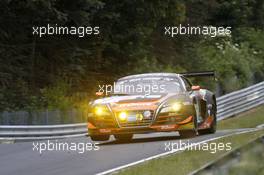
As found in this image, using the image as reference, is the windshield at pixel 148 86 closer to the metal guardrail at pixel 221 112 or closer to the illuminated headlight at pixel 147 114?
the illuminated headlight at pixel 147 114

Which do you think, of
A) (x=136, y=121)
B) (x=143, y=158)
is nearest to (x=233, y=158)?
(x=143, y=158)

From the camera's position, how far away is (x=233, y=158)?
753 centimetres

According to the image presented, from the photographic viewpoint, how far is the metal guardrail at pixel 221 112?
19984 mm

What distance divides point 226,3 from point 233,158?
38976 millimetres

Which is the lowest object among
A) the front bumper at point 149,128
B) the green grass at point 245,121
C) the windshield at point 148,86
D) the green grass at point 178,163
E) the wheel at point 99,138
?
the green grass at point 178,163

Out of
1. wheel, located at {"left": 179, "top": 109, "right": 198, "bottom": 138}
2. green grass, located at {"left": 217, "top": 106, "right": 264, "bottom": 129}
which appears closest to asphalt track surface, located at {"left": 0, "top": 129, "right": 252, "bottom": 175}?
wheel, located at {"left": 179, "top": 109, "right": 198, "bottom": 138}

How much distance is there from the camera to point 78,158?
45.1ft

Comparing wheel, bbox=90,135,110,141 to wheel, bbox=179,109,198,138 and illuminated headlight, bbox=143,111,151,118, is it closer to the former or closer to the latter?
illuminated headlight, bbox=143,111,151,118

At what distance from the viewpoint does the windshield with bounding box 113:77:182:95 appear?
15.5m

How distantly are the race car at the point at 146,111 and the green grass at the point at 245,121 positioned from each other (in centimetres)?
918

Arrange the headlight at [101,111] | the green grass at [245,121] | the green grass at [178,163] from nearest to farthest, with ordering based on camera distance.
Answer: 1. the green grass at [178,163]
2. the headlight at [101,111]
3. the green grass at [245,121]

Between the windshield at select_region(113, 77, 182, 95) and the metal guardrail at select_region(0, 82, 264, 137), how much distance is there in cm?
456

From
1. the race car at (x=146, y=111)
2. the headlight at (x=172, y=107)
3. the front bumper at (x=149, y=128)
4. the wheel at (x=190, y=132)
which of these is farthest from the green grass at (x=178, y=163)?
the headlight at (x=172, y=107)

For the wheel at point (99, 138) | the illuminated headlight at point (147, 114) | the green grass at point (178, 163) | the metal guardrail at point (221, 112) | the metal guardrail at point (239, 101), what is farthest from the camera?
the metal guardrail at point (239, 101)
